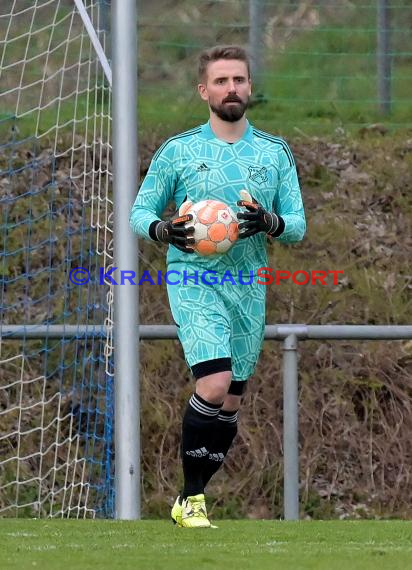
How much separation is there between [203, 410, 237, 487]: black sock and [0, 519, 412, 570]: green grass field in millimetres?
272

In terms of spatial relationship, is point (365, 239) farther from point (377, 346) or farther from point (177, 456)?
point (177, 456)

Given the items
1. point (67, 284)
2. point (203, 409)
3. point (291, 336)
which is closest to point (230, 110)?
point (203, 409)

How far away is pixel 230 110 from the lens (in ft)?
21.0

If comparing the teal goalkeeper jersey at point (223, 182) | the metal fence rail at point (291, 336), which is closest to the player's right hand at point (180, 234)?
the teal goalkeeper jersey at point (223, 182)

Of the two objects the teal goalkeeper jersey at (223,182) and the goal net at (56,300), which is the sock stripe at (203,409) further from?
the goal net at (56,300)

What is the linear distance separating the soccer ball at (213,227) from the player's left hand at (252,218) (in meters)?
0.03

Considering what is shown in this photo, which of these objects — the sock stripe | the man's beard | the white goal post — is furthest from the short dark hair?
the sock stripe

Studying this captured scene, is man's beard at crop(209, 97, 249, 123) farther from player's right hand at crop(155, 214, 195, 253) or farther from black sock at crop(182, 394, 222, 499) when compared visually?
black sock at crop(182, 394, 222, 499)

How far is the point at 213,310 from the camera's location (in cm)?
625

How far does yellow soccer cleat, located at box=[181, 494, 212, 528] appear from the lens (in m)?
6.31

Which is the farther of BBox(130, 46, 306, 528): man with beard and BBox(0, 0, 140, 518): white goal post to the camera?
BBox(0, 0, 140, 518): white goal post

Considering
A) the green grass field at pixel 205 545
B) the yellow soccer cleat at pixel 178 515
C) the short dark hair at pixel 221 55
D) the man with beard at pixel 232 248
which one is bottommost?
the green grass field at pixel 205 545

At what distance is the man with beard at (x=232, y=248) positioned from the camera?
6.20 meters

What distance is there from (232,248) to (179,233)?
0.30 metres
